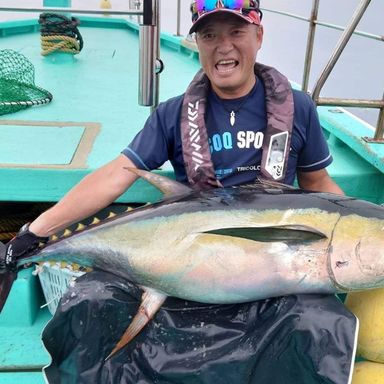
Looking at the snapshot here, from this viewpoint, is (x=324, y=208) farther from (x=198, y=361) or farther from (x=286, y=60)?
(x=286, y=60)

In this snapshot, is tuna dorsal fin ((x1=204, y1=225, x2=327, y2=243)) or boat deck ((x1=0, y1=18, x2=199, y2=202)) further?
boat deck ((x1=0, y1=18, x2=199, y2=202))

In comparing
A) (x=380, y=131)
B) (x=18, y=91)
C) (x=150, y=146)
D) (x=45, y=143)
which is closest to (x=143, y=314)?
(x=150, y=146)

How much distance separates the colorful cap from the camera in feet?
6.32

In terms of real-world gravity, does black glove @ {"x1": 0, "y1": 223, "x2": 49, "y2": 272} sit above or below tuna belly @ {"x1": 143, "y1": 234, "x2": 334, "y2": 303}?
below

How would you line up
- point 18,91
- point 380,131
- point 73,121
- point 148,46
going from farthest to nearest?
1. point 18,91
2. point 73,121
3. point 380,131
4. point 148,46

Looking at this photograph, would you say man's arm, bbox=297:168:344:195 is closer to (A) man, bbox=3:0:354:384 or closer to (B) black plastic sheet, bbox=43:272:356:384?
(A) man, bbox=3:0:354:384

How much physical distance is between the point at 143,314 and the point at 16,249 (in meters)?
0.62

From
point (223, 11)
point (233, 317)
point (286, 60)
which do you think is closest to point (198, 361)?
point (233, 317)

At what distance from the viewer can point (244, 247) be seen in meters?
1.56

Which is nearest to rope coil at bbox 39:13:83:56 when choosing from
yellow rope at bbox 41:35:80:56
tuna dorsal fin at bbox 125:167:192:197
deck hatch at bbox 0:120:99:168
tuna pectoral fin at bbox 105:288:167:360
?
yellow rope at bbox 41:35:80:56

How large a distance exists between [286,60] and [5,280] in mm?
19329

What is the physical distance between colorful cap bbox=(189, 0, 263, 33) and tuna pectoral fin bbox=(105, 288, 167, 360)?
1075 millimetres

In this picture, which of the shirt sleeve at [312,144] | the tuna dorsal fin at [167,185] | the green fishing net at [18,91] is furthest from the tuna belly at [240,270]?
the green fishing net at [18,91]

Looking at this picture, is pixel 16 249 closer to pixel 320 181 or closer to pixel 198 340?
pixel 198 340
